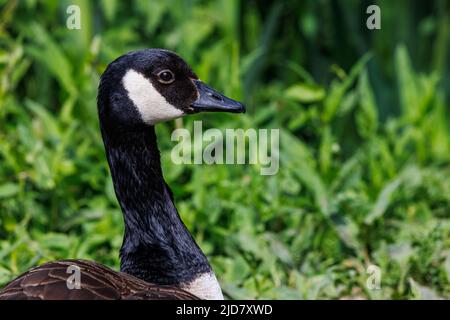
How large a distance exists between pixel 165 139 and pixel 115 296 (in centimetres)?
222

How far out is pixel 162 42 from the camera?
245 inches

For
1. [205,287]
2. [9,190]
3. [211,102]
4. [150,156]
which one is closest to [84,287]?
[205,287]

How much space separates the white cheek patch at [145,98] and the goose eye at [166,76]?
0.05 m

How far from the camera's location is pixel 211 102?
3.72 m

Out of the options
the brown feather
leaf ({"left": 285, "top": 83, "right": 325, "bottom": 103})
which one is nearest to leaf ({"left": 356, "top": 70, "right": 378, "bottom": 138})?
leaf ({"left": 285, "top": 83, "right": 325, "bottom": 103})

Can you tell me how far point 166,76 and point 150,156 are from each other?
312 millimetres

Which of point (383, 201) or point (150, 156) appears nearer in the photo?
point (150, 156)

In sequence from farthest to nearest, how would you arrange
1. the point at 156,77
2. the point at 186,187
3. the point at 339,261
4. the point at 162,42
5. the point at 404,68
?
the point at 162,42 → the point at 404,68 → the point at 186,187 → the point at 339,261 → the point at 156,77

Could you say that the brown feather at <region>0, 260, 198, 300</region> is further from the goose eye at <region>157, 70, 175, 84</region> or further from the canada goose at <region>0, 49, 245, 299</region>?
the goose eye at <region>157, 70, 175, 84</region>

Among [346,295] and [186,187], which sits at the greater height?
[186,187]

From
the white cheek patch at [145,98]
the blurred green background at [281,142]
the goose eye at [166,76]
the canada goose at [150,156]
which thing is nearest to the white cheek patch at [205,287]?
the canada goose at [150,156]

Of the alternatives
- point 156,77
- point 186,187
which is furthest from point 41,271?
point 186,187

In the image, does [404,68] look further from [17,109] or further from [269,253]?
[17,109]

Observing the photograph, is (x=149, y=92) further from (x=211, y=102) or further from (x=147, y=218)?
(x=147, y=218)
